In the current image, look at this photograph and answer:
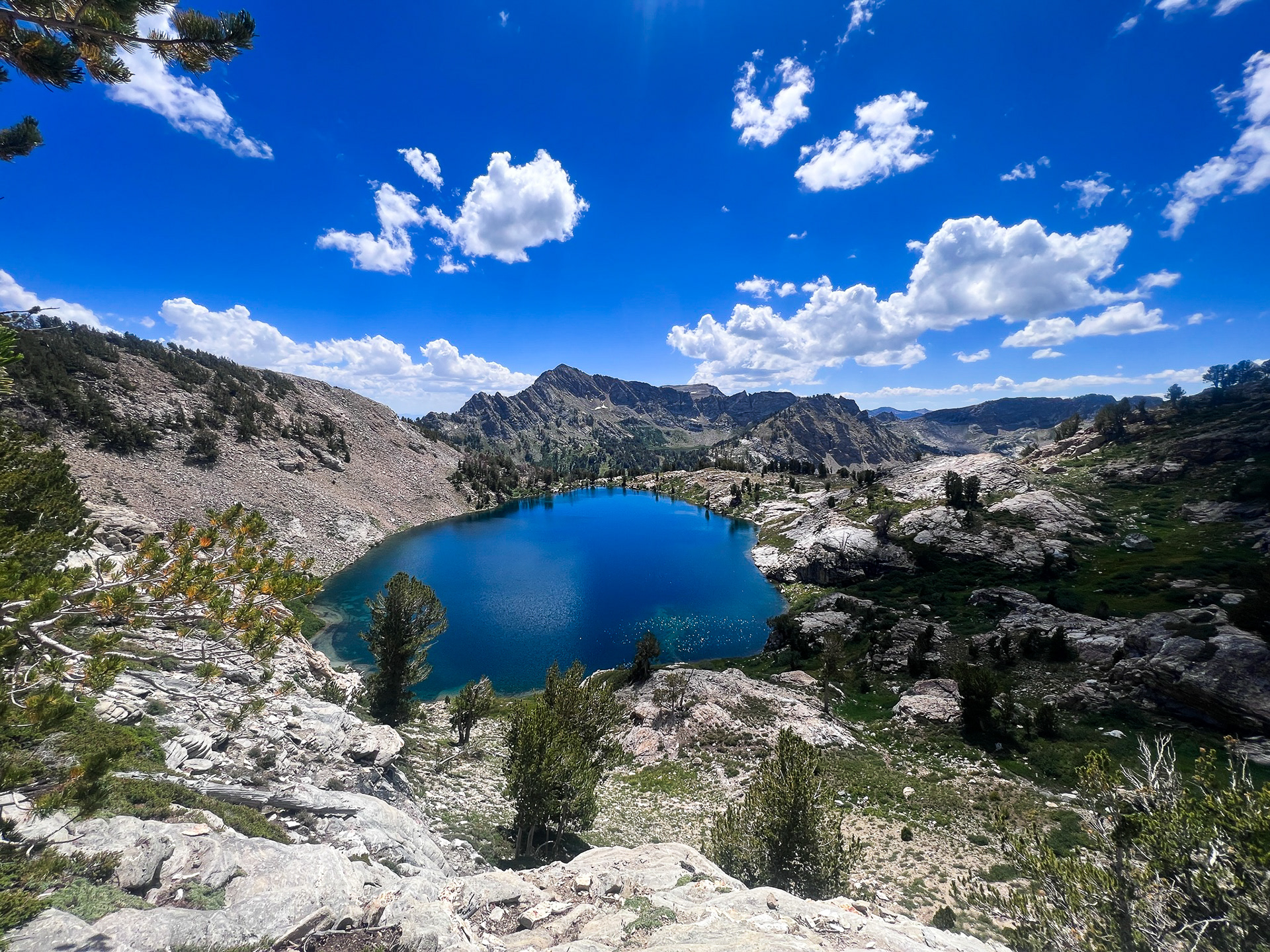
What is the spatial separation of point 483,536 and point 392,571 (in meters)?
32.8

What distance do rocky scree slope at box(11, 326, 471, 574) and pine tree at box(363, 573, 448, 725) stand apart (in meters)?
44.8

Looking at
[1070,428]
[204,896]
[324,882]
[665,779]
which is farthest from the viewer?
[1070,428]

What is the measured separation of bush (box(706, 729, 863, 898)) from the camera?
15.8 m

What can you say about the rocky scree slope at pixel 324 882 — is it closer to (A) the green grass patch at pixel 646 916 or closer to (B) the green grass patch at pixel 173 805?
(A) the green grass patch at pixel 646 916

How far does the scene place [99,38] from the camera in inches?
309

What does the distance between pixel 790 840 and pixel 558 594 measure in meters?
59.0

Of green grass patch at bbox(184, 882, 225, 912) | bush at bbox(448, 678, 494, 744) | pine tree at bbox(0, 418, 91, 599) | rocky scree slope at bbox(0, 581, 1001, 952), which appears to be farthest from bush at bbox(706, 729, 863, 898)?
pine tree at bbox(0, 418, 91, 599)

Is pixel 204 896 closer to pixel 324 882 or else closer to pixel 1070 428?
pixel 324 882

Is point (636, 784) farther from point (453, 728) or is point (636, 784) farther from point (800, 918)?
point (800, 918)

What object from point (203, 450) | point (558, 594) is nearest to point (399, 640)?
point (558, 594)

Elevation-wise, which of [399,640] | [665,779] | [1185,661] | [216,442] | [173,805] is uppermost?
[216,442]

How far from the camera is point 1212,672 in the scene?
29.4m

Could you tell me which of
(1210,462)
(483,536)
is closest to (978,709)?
(1210,462)

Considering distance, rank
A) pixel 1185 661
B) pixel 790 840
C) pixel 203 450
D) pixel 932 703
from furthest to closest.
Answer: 1. pixel 203 450
2. pixel 932 703
3. pixel 1185 661
4. pixel 790 840
